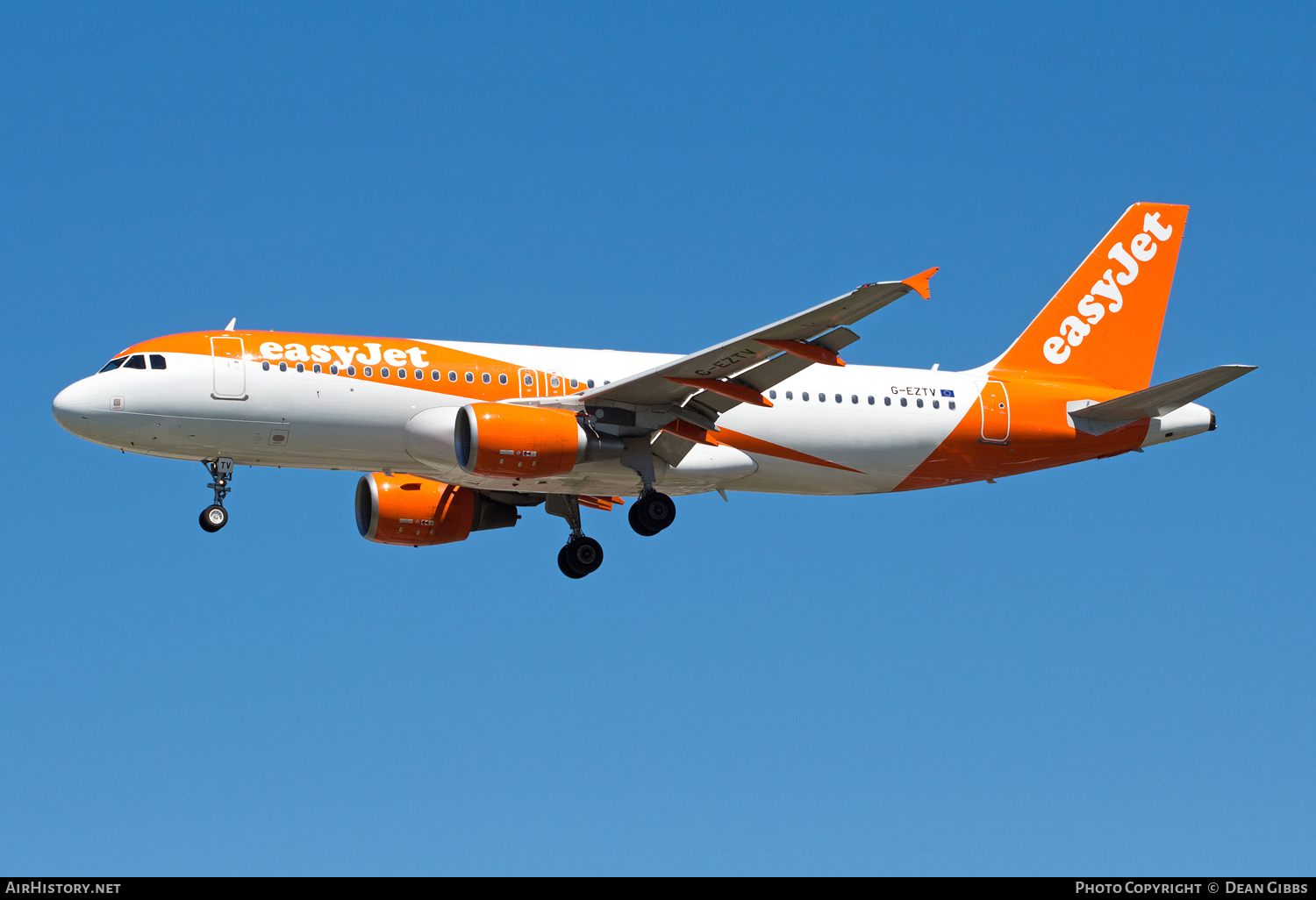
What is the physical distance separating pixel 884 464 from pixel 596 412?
6555 mm

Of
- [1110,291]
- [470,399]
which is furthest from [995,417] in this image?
[470,399]

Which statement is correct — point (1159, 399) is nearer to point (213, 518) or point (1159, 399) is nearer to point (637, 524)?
point (637, 524)

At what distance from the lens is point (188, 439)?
29.2m

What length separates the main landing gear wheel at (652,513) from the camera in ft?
102

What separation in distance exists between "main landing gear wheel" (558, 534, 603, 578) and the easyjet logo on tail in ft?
36.2

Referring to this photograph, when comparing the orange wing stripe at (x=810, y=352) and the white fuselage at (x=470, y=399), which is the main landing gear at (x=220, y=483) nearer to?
the white fuselage at (x=470, y=399)

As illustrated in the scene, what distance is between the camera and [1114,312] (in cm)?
3647

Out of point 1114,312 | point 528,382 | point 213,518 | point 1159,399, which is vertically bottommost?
point 213,518

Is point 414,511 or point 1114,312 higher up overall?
point 1114,312

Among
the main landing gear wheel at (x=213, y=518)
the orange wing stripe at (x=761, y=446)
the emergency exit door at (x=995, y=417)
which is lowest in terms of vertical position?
the main landing gear wheel at (x=213, y=518)

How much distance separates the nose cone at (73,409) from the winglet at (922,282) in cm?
1492

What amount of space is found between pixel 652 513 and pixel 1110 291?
13044 mm

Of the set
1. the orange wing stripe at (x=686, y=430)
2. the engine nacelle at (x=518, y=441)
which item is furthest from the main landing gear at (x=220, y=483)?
the orange wing stripe at (x=686, y=430)
